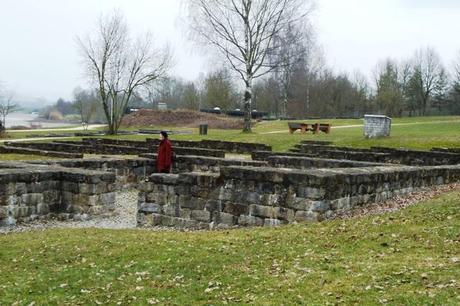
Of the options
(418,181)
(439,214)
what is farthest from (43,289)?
(418,181)

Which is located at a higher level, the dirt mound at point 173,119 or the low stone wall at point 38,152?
the dirt mound at point 173,119

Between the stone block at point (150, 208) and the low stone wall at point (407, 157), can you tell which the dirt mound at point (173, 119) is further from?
the stone block at point (150, 208)

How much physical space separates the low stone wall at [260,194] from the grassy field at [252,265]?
0.78 metres

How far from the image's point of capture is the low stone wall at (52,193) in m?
11.5

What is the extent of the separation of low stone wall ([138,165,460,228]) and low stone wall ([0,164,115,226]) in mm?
925

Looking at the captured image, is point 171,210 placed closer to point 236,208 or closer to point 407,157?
point 236,208

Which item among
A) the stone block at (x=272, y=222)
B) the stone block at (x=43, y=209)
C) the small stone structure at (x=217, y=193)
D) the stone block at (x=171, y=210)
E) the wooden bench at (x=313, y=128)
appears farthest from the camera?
the wooden bench at (x=313, y=128)

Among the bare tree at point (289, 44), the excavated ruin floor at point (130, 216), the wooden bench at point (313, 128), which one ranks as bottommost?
the excavated ruin floor at point (130, 216)

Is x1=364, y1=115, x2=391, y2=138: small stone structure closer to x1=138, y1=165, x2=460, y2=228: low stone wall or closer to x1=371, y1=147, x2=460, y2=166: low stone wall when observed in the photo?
x1=371, y1=147, x2=460, y2=166: low stone wall

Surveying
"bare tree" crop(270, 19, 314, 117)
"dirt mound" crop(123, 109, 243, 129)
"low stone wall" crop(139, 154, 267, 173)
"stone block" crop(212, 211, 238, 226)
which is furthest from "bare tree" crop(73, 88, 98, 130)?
"stone block" crop(212, 211, 238, 226)

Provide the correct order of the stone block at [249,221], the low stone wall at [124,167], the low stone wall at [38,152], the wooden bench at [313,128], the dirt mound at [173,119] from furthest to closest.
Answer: the dirt mound at [173,119] < the wooden bench at [313,128] < the low stone wall at [38,152] < the low stone wall at [124,167] < the stone block at [249,221]

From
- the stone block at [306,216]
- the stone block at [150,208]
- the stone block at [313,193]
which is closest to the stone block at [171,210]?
the stone block at [150,208]

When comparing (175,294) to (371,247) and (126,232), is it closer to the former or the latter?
(371,247)

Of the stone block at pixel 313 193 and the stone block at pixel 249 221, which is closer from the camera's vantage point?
the stone block at pixel 313 193
